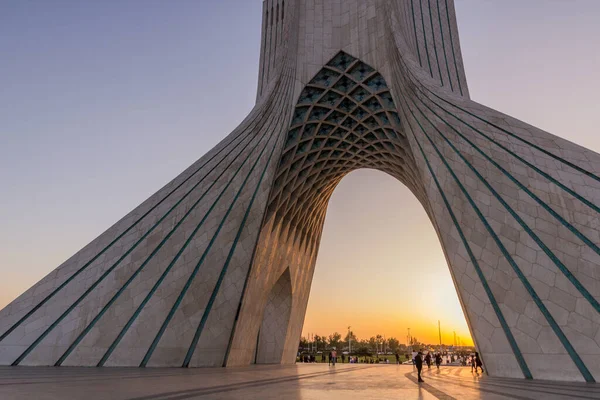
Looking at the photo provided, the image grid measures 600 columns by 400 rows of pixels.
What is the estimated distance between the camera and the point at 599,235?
7.77m

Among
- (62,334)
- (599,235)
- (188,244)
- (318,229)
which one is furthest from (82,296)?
(318,229)

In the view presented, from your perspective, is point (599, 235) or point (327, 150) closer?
point (599, 235)

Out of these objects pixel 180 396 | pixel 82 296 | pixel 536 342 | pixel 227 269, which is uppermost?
pixel 227 269

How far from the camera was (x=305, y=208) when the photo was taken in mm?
19406

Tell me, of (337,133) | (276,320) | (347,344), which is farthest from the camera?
(347,344)

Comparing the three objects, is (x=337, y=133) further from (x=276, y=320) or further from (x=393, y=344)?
(x=393, y=344)

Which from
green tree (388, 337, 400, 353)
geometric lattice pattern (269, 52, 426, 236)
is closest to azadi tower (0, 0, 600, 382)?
geometric lattice pattern (269, 52, 426, 236)

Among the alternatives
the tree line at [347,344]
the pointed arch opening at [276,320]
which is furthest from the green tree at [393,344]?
the pointed arch opening at [276,320]

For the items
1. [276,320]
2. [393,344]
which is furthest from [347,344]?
[276,320]

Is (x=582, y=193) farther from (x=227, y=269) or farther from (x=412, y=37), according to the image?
(x=412, y=37)

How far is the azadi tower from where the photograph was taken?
8211 millimetres

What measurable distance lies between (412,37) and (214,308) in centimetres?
1371

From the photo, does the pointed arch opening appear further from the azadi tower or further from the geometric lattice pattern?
the geometric lattice pattern

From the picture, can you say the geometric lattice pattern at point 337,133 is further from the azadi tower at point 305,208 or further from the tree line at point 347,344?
the tree line at point 347,344
